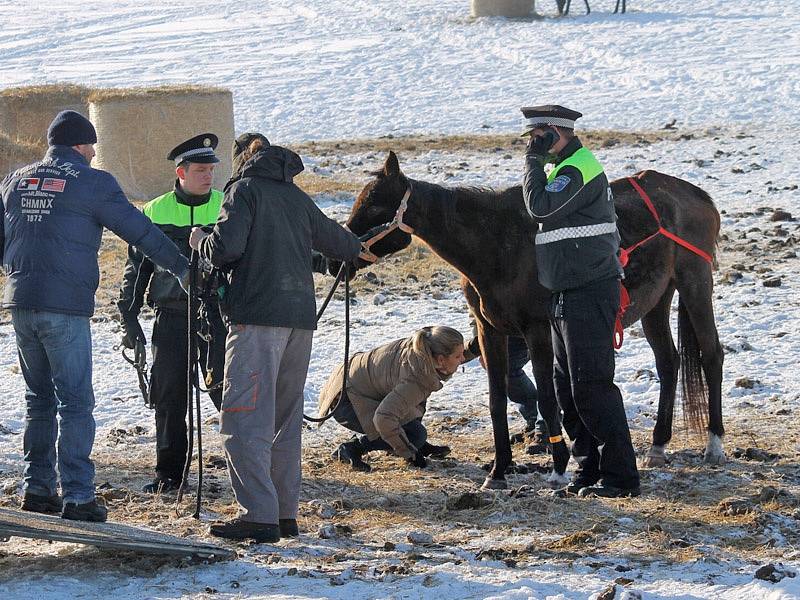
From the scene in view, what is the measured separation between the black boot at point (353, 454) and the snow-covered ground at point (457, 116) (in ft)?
1.77

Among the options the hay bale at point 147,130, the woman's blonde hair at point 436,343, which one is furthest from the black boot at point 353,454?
the hay bale at point 147,130

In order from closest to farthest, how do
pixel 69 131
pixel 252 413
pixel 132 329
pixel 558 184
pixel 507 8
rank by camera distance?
1. pixel 252 413
2. pixel 69 131
3. pixel 558 184
4. pixel 132 329
5. pixel 507 8

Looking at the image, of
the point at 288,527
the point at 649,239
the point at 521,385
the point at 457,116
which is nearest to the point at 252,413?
the point at 288,527

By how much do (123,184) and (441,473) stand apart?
31.7 feet

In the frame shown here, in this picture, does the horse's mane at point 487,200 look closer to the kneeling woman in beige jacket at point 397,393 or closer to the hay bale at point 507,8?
the kneeling woman in beige jacket at point 397,393

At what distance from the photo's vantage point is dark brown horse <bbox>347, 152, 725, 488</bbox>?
643 centimetres

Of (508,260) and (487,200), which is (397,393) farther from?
(487,200)

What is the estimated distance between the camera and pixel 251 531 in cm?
520

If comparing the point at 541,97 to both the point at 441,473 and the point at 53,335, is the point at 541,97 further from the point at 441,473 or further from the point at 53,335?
the point at 53,335

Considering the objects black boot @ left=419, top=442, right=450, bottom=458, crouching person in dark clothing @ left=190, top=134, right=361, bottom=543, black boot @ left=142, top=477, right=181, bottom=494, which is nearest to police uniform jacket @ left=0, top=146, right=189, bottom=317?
crouching person in dark clothing @ left=190, top=134, right=361, bottom=543

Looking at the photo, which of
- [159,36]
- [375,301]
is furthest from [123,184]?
[159,36]

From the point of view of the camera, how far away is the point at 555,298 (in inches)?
234

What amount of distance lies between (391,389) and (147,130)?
941 centimetres

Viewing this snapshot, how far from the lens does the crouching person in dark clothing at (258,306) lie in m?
5.18
